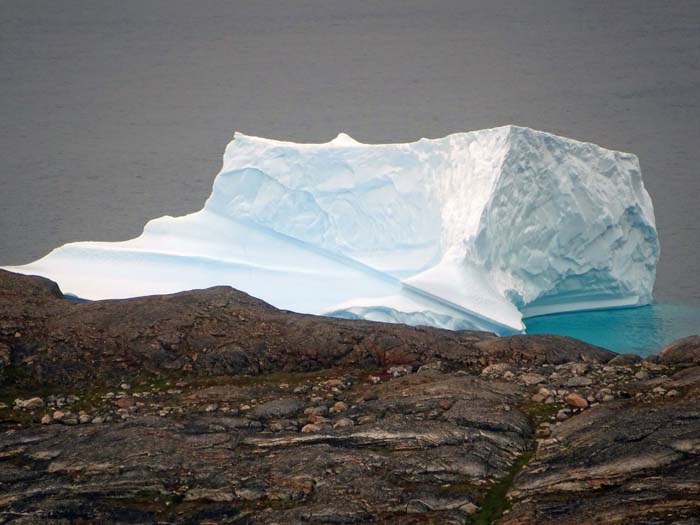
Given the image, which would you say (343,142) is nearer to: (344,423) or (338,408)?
(338,408)

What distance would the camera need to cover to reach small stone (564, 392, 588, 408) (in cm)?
921

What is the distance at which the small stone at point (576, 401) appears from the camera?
363 inches

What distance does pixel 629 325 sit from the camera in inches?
739

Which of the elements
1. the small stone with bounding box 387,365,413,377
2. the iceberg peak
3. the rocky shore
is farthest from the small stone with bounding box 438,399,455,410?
the iceberg peak

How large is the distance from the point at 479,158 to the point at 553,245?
200 centimetres

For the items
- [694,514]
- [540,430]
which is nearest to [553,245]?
[540,430]

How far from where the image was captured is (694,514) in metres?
6.95

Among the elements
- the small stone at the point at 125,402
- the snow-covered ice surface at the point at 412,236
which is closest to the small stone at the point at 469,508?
the small stone at the point at 125,402

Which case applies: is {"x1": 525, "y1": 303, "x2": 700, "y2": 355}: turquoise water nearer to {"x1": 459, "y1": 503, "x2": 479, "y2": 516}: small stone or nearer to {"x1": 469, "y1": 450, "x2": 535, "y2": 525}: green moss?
{"x1": 469, "y1": 450, "x2": 535, "y2": 525}: green moss

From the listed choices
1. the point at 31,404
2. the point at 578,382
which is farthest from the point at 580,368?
the point at 31,404

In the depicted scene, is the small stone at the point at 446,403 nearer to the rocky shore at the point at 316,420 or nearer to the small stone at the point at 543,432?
the rocky shore at the point at 316,420

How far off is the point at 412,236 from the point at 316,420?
10.7m

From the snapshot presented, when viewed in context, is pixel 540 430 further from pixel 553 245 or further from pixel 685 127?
pixel 685 127

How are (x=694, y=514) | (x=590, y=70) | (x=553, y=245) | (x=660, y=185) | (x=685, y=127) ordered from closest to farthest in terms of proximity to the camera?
(x=694, y=514) < (x=553, y=245) < (x=660, y=185) < (x=685, y=127) < (x=590, y=70)
